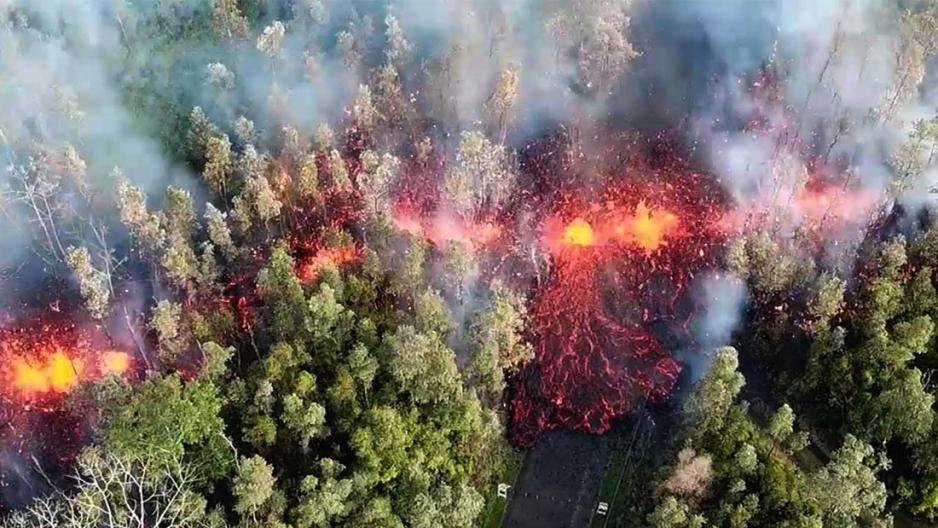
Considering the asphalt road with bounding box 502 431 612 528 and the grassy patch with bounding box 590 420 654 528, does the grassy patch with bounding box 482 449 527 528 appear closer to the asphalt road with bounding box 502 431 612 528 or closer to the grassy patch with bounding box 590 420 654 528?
Result: the asphalt road with bounding box 502 431 612 528

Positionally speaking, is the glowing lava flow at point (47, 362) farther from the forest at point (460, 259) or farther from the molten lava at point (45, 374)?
the forest at point (460, 259)

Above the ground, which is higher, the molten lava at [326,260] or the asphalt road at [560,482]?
the molten lava at [326,260]

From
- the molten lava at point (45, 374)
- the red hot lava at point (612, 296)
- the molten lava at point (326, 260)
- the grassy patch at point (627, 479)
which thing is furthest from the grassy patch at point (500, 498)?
the molten lava at point (45, 374)

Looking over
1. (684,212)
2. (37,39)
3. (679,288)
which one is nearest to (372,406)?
(679,288)

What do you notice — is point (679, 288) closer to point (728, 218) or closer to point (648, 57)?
point (728, 218)

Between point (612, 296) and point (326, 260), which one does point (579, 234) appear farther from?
point (326, 260)
